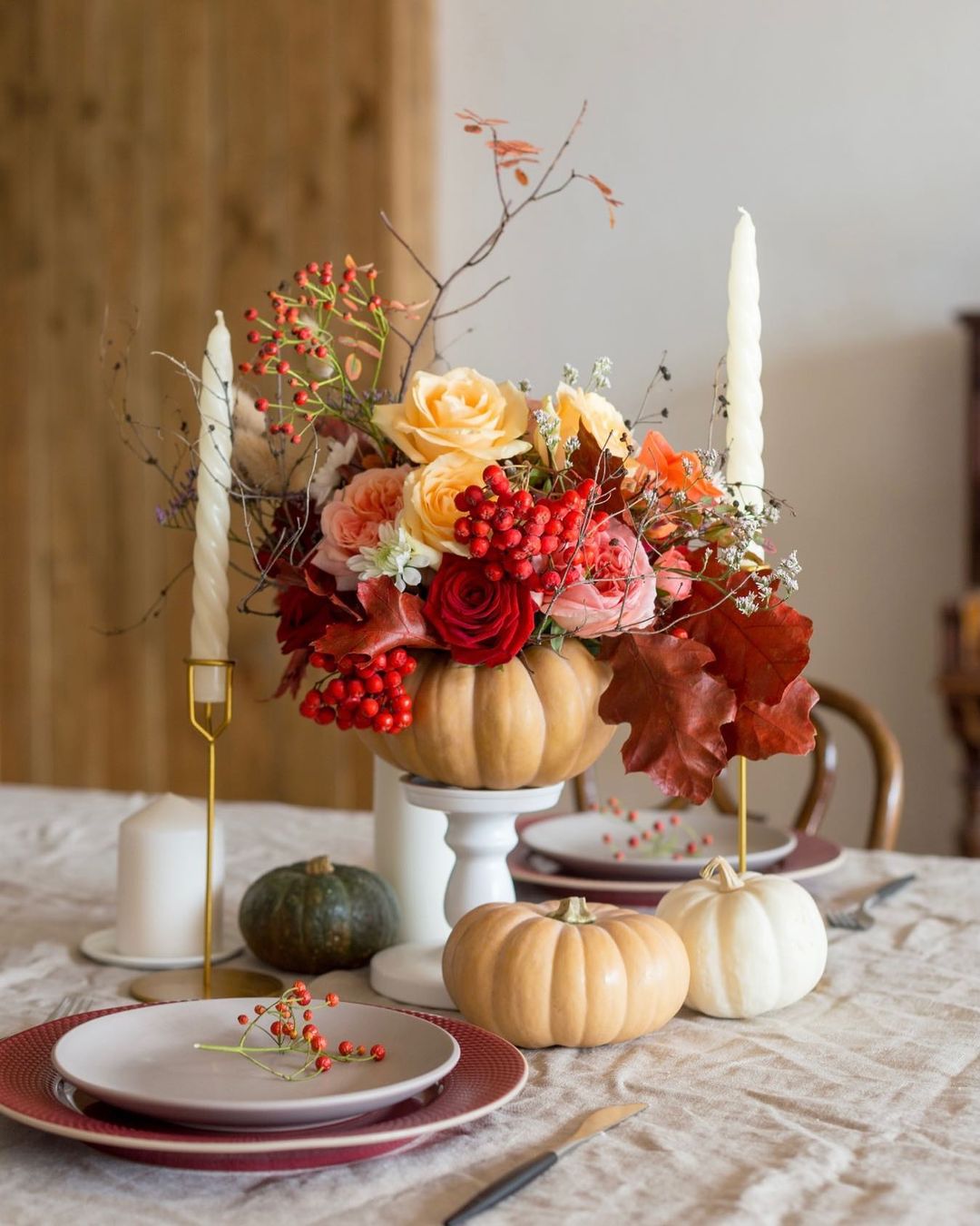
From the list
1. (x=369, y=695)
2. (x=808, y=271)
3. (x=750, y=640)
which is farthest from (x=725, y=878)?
(x=808, y=271)

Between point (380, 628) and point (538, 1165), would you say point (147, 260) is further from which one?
point (538, 1165)

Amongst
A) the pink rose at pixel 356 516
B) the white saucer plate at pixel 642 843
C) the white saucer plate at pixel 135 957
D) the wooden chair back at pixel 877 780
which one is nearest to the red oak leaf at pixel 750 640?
the pink rose at pixel 356 516

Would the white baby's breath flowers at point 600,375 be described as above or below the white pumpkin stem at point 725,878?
above

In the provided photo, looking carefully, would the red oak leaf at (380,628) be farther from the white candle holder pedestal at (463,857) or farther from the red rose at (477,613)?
the white candle holder pedestal at (463,857)

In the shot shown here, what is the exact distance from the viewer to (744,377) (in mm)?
953

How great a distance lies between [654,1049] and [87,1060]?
331mm

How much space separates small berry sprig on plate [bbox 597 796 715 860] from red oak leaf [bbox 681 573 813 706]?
1.23 feet

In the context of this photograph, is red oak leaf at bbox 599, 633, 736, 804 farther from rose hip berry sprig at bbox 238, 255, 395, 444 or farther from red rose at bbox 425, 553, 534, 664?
rose hip berry sprig at bbox 238, 255, 395, 444

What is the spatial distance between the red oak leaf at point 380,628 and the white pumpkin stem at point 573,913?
0.18 meters

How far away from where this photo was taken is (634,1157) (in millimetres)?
655

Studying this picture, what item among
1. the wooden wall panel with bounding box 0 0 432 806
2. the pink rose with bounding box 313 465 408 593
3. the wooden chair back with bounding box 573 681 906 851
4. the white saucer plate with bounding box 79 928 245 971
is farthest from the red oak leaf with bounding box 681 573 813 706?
the wooden wall panel with bounding box 0 0 432 806

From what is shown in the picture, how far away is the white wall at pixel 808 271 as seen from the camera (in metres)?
2.91

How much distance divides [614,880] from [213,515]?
0.47m

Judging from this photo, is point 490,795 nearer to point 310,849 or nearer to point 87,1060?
point 87,1060
